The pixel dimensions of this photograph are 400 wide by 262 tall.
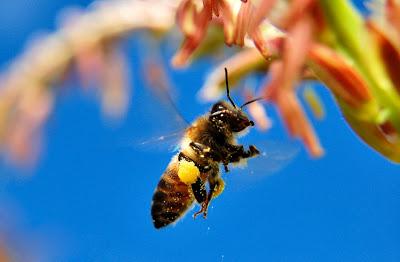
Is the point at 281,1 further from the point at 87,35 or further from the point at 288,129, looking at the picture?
the point at 87,35

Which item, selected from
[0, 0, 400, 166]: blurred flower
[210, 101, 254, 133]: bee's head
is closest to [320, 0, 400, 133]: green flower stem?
[0, 0, 400, 166]: blurred flower

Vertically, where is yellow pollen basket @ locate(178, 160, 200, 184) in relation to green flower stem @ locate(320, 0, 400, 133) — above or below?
below

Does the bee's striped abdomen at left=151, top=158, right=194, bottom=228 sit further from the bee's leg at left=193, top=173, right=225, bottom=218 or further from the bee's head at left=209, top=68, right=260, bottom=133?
the bee's head at left=209, top=68, right=260, bottom=133

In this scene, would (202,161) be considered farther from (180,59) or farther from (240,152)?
(180,59)

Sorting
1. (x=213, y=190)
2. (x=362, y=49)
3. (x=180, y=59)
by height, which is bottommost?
(x=213, y=190)

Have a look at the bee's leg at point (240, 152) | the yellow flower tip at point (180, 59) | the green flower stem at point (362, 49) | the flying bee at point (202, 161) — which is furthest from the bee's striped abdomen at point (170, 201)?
the green flower stem at point (362, 49)

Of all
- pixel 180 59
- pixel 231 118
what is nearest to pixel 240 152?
pixel 231 118

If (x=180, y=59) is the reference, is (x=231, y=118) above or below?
below
